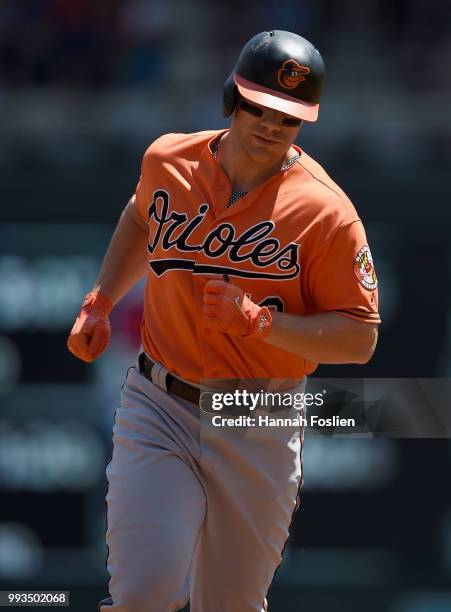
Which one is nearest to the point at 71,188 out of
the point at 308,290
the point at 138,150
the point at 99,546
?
the point at 138,150

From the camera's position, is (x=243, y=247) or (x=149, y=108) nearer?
(x=243, y=247)

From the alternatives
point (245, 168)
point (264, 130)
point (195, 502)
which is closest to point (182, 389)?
point (195, 502)

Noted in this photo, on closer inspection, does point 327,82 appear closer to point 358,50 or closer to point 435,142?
point 358,50

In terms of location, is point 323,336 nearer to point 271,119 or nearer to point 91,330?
point 271,119

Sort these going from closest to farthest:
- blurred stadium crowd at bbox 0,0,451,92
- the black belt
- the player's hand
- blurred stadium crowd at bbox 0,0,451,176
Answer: the player's hand
the black belt
blurred stadium crowd at bbox 0,0,451,176
blurred stadium crowd at bbox 0,0,451,92

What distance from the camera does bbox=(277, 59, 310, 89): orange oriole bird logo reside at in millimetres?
3408

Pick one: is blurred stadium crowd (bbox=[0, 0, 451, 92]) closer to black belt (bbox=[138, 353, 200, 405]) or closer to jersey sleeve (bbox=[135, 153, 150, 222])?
jersey sleeve (bbox=[135, 153, 150, 222])

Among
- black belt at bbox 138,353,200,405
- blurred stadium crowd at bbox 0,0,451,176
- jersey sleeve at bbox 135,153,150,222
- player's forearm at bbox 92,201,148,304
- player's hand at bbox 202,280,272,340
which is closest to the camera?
player's hand at bbox 202,280,272,340

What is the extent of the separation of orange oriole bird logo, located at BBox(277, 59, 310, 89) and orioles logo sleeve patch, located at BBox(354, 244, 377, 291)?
1.68ft

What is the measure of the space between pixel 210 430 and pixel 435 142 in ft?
15.0

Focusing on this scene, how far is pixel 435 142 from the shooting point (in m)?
7.60

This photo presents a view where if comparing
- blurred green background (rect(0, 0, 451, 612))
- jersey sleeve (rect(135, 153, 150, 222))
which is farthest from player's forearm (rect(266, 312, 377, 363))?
blurred green background (rect(0, 0, 451, 612))

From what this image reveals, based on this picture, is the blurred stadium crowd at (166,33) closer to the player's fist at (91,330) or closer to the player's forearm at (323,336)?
the player's fist at (91,330)

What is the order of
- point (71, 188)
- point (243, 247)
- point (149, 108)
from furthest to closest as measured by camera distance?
point (149, 108) < point (71, 188) < point (243, 247)
